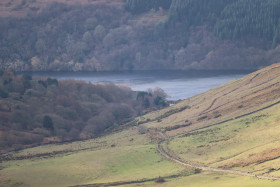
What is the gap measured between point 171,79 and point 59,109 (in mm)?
78497

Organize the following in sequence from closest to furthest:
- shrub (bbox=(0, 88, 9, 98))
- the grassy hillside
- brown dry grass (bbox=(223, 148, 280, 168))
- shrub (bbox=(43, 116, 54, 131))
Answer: brown dry grass (bbox=(223, 148, 280, 168))
the grassy hillside
shrub (bbox=(43, 116, 54, 131))
shrub (bbox=(0, 88, 9, 98))

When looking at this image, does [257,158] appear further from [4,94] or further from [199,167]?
[4,94]

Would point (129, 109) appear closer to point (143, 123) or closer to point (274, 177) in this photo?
point (143, 123)

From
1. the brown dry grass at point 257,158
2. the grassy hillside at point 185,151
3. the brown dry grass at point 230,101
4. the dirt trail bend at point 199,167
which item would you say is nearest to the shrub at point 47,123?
the grassy hillside at point 185,151

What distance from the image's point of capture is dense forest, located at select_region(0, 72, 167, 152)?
78.3 metres

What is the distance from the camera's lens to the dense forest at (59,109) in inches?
3083

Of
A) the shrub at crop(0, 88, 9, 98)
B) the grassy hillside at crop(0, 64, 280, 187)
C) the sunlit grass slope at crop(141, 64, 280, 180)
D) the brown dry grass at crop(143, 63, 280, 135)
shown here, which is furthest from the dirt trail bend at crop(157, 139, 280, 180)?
the shrub at crop(0, 88, 9, 98)

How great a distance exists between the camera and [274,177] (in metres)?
37.0

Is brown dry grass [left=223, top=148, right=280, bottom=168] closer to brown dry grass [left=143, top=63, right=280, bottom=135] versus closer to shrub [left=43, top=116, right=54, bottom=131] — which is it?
brown dry grass [left=143, top=63, right=280, bottom=135]

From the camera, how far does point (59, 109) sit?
296 feet

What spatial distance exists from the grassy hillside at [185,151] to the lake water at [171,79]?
46003mm

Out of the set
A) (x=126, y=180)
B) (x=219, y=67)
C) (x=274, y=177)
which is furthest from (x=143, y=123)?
(x=219, y=67)

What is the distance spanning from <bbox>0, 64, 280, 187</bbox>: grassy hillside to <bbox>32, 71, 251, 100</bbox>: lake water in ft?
151

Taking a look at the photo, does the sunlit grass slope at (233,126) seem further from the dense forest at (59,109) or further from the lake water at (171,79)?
the lake water at (171,79)
